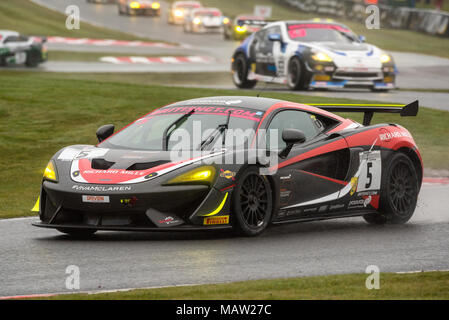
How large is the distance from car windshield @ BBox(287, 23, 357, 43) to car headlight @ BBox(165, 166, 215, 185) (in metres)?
13.7

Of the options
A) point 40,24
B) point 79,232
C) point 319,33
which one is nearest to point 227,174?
point 79,232

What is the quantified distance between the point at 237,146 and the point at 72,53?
1142 inches

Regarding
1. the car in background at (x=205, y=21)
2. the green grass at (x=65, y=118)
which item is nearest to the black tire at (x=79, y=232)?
the green grass at (x=65, y=118)

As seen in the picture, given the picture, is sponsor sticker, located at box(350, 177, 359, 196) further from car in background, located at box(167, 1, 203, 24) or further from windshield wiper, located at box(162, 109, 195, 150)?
car in background, located at box(167, 1, 203, 24)

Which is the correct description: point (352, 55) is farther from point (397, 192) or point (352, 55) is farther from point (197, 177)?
point (197, 177)

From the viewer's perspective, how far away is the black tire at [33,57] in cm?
3114

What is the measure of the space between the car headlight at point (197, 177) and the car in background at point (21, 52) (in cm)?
2312

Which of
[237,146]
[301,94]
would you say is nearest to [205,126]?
[237,146]

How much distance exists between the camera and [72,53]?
123 ft

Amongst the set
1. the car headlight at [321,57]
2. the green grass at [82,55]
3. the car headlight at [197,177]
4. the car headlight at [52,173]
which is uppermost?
the car headlight at [197,177]

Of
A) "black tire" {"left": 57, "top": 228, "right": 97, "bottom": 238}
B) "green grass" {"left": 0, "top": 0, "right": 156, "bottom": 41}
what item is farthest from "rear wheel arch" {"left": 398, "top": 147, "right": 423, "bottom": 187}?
"green grass" {"left": 0, "top": 0, "right": 156, "bottom": 41}

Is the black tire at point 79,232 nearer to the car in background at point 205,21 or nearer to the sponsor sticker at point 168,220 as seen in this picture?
the sponsor sticker at point 168,220

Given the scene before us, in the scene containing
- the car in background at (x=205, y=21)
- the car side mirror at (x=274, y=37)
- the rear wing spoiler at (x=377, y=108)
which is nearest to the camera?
the rear wing spoiler at (x=377, y=108)

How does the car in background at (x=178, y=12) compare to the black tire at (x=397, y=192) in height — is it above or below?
below
